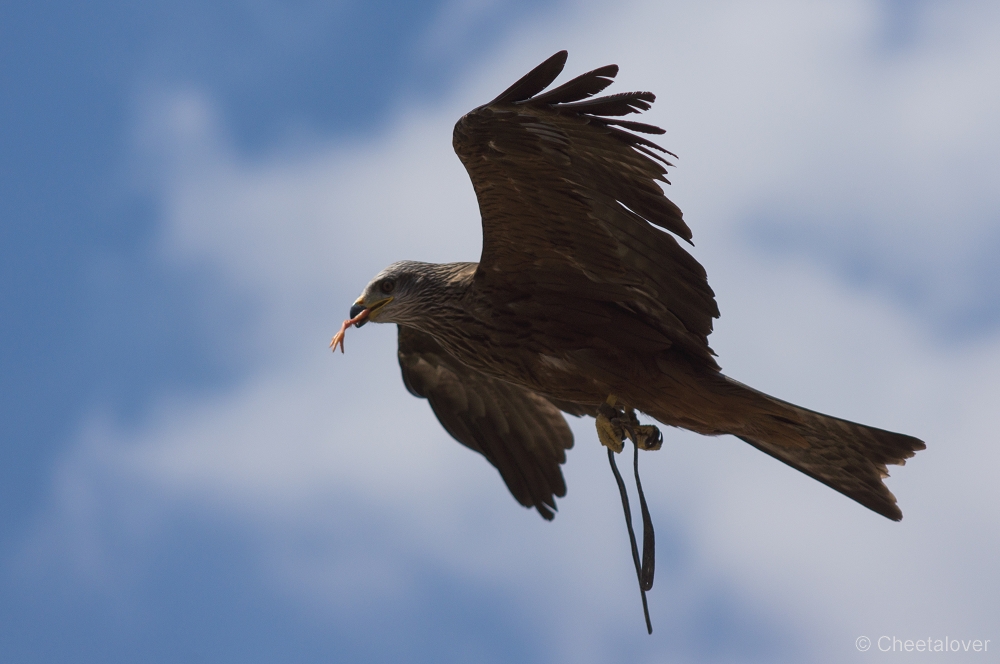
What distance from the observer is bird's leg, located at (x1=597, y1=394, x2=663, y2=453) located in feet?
20.4

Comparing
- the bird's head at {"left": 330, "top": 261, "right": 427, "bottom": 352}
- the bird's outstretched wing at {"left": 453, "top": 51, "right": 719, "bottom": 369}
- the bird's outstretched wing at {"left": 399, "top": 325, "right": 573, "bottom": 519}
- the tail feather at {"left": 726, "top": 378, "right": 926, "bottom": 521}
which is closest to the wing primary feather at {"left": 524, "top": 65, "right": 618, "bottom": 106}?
the bird's outstretched wing at {"left": 453, "top": 51, "right": 719, "bottom": 369}

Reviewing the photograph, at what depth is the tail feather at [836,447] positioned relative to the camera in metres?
6.47

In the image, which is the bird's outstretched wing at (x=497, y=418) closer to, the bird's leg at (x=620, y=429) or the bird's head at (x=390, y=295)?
the bird's head at (x=390, y=295)

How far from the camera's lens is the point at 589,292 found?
6.35 m

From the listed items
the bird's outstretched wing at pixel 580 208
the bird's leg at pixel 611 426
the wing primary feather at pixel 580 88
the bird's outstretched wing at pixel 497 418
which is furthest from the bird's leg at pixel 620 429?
the wing primary feather at pixel 580 88

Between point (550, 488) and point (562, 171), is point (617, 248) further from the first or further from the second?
point (550, 488)

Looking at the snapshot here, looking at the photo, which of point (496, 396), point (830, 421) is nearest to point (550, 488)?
point (496, 396)

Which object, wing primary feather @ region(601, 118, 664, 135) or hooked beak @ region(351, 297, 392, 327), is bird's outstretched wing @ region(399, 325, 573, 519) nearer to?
hooked beak @ region(351, 297, 392, 327)

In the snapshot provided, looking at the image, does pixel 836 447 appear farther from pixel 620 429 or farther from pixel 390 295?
pixel 390 295

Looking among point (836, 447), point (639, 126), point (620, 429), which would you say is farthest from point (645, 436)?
point (639, 126)

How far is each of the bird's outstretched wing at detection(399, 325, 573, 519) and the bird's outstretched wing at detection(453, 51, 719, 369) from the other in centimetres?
165

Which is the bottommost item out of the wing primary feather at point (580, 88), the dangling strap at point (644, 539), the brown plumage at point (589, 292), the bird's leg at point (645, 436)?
the dangling strap at point (644, 539)

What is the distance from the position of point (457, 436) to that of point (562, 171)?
9.18ft

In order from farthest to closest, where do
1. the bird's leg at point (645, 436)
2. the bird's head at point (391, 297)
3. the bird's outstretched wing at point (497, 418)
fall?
the bird's outstretched wing at point (497, 418), the bird's head at point (391, 297), the bird's leg at point (645, 436)
